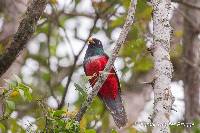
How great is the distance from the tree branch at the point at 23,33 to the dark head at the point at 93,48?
187 cm

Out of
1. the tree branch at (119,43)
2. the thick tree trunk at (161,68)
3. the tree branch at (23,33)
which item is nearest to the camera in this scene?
the thick tree trunk at (161,68)

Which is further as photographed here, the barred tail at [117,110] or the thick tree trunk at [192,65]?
the thick tree trunk at [192,65]

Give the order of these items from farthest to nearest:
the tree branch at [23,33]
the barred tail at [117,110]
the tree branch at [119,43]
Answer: the barred tail at [117,110]
the tree branch at [23,33]
the tree branch at [119,43]

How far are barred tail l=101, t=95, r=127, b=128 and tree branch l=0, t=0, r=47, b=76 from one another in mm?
1235

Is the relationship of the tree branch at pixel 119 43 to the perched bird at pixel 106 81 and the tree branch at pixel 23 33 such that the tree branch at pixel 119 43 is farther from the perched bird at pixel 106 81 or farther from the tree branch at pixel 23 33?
the perched bird at pixel 106 81

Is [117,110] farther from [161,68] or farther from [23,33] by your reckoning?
[161,68]

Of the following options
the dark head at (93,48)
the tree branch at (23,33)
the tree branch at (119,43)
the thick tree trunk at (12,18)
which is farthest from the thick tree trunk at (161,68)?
the thick tree trunk at (12,18)

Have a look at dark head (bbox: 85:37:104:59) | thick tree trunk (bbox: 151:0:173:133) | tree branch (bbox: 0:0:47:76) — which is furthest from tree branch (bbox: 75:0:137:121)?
dark head (bbox: 85:37:104:59)

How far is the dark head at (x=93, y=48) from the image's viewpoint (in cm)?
563

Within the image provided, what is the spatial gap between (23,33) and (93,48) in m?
1.96

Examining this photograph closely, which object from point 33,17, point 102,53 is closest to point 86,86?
point 33,17

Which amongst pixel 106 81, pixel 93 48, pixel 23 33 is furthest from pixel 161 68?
pixel 93 48

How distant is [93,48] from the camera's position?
5637mm

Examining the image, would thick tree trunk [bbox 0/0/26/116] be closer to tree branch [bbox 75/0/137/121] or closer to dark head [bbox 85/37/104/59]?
dark head [bbox 85/37/104/59]
